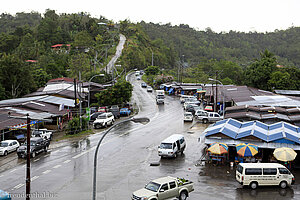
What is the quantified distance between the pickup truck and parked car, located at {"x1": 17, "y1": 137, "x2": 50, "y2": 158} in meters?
15.4

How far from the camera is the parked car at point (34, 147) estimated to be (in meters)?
30.2

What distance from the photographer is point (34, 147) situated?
3088 cm

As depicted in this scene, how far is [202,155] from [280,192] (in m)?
10.1

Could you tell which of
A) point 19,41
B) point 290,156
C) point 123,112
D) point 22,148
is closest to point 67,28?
point 19,41

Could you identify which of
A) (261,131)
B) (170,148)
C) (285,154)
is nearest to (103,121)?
(170,148)

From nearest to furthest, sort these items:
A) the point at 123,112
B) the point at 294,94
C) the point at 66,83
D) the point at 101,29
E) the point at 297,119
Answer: the point at 297,119, the point at 123,112, the point at 294,94, the point at 66,83, the point at 101,29

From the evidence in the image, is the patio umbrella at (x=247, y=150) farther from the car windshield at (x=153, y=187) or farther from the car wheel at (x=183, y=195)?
the car windshield at (x=153, y=187)

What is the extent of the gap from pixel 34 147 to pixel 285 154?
877 inches

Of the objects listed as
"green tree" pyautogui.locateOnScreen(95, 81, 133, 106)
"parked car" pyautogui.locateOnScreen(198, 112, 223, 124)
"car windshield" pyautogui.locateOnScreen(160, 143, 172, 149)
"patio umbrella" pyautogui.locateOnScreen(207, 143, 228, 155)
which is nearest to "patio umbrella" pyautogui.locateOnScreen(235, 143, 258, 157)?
"patio umbrella" pyautogui.locateOnScreen(207, 143, 228, 155)

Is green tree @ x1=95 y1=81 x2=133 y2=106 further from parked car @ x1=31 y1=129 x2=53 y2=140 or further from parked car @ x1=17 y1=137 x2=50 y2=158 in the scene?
parked car @ x1=17 y1=137 x2=50 y2=158

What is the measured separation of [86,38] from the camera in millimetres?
141125

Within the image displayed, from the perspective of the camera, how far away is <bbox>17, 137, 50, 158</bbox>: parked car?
30239mm

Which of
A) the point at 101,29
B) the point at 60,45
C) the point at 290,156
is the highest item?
the point at 101,29

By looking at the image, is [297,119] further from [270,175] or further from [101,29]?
[101,29]
